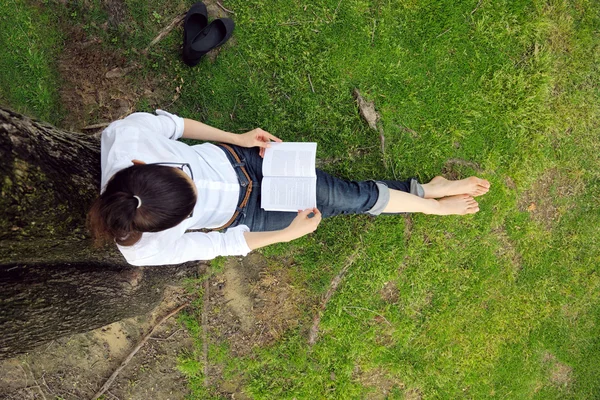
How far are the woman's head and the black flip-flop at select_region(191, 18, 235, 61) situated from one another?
2158 millimetres

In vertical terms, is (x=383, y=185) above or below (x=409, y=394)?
above

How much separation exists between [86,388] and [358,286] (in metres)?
3.06

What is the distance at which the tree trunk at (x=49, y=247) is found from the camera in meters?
2.32

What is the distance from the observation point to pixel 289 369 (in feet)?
14.3

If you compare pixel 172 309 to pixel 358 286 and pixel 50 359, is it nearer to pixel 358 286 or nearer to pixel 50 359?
pixel 50 359

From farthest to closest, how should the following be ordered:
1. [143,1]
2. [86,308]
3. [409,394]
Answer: [409,394] < [143,1] < [86,308]

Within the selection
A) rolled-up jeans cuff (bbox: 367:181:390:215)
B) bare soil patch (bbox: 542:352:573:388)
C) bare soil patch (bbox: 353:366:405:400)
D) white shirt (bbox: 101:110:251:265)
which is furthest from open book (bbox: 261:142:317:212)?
bare soil patch (bbox: 542:352:573:388)

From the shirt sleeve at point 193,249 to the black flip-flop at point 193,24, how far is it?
77.8 inches

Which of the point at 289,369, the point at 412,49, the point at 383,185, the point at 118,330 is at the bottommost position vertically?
the point at 289,369

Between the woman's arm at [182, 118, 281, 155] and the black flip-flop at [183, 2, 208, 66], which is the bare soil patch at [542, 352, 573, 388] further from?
the black flip-flop at [183, 2, 208, 66]

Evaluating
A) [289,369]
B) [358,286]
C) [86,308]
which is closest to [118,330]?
[86,308]

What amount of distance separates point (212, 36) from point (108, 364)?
3.54 m

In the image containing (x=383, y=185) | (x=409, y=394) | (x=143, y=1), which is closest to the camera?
(x=383, y=185)

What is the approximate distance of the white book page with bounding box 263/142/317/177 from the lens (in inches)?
128
